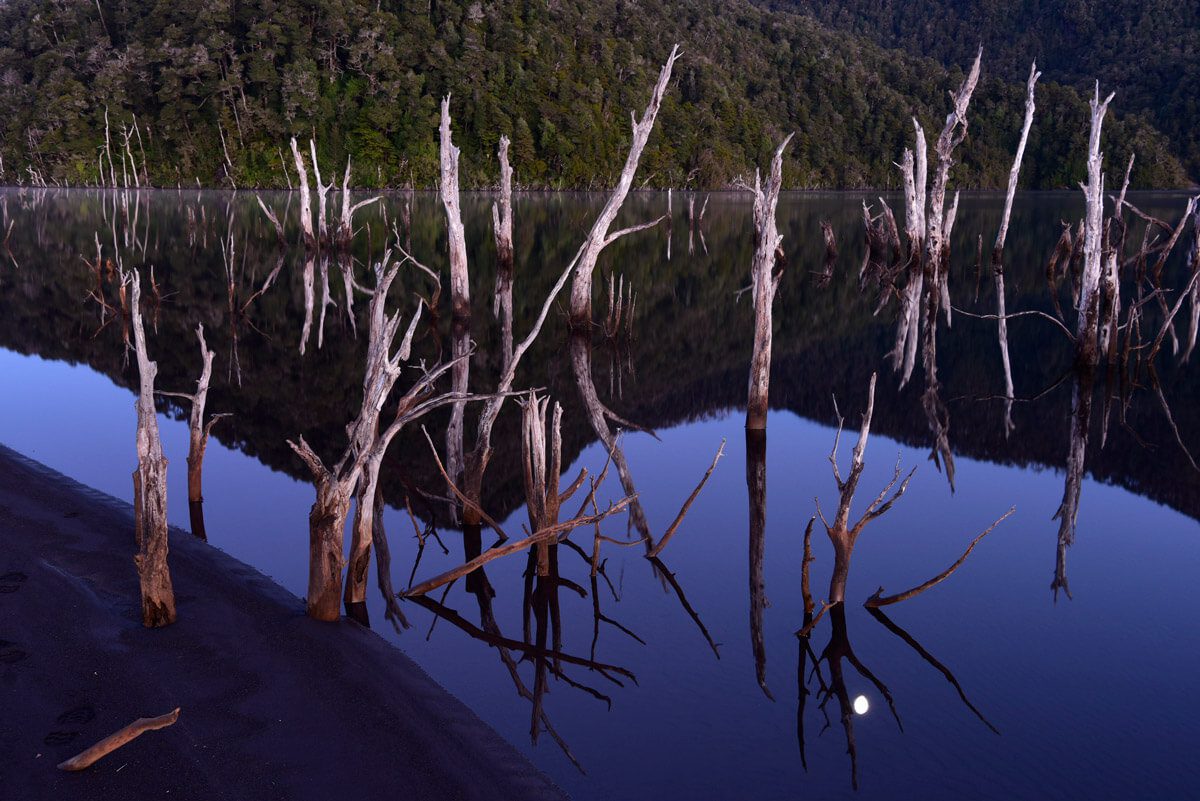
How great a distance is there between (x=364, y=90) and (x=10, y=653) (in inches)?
4131

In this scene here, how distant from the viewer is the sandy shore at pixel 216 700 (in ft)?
17.3

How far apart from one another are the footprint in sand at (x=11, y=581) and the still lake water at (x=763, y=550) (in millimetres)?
2207

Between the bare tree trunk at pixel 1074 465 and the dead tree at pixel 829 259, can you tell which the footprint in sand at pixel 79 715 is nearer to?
the bare tree trunk at pixel 1074 465

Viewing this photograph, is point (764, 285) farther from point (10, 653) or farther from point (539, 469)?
point (10, 653)

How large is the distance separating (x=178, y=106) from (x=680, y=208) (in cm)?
5241

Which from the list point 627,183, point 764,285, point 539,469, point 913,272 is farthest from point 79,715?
point 913,272

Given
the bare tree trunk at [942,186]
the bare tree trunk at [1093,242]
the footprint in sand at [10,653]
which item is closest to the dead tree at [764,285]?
the bare tree trunk at [1093,242]

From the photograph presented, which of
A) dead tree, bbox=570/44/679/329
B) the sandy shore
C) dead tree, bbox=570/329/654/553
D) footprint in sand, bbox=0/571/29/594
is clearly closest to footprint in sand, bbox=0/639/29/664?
the sandy shore

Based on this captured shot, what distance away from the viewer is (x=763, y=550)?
34.0 feet

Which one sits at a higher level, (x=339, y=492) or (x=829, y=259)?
(x=339, y=492)

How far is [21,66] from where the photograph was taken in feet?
341

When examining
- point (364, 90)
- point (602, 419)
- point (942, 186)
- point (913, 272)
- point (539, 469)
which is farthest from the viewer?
point (364, 90)

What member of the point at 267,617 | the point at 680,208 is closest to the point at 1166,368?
the point at 267,617

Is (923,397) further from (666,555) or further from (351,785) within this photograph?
(351,785)
